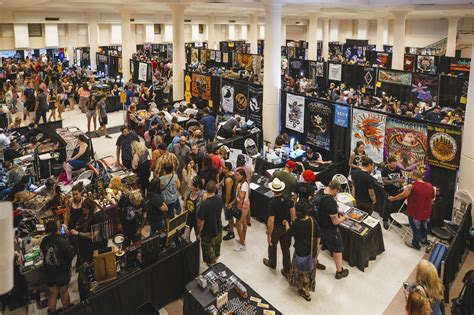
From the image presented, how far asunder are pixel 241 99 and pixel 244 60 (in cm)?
996

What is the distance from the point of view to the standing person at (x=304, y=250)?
18.3 feet

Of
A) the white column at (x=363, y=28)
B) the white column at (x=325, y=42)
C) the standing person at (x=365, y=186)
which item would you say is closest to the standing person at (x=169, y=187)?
the standing person at (x=365, y=186)

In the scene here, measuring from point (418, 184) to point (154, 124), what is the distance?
271 inches

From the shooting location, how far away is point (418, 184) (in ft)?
23.5

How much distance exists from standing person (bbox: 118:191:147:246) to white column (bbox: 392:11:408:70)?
1536cm

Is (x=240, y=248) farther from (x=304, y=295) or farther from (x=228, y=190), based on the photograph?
(x=304, y=295)

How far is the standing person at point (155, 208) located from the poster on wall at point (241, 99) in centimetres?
704

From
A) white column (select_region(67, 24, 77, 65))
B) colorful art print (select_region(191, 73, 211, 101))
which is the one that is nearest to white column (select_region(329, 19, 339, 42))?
white column (select_region(67, 24, 77, 65))

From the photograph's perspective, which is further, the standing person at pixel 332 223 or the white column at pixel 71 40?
the white column at pixel 71 40

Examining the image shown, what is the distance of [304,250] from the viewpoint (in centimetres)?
565

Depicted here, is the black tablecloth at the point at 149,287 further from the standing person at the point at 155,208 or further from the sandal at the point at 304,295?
the sandal at the point at 304,295

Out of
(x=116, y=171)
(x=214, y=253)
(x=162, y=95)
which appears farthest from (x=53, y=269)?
(x=162, y=95)

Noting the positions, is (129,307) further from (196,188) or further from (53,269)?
(196,188)

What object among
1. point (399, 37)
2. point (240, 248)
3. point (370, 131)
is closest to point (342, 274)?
point (240, 248)
